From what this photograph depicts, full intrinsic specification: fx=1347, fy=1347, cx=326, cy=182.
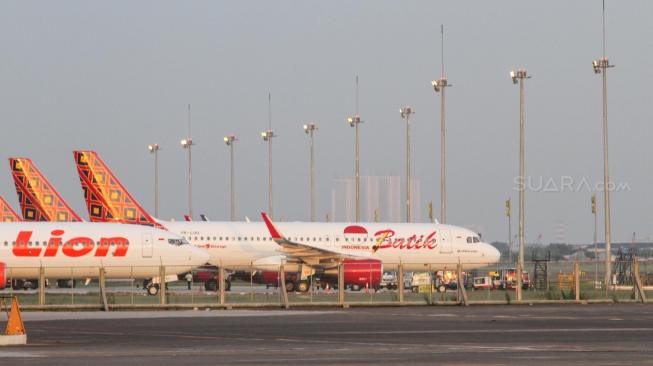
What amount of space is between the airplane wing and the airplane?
26.1 ft

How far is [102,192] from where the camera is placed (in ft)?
239

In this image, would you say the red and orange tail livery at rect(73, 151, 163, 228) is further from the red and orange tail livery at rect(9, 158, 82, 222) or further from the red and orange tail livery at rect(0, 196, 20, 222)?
the red and orange tail livery at rect(0, 196, 20, 222)

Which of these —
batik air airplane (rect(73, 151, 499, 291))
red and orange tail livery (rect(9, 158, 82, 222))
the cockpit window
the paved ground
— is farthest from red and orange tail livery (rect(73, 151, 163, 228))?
the paved ground

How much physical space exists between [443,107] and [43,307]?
126 feet

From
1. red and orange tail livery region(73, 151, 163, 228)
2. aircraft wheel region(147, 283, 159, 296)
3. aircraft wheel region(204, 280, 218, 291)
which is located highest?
red and orange tail livery region(73, 151, 163, 228)

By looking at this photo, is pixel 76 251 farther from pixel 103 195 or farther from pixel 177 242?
pixel 103 195

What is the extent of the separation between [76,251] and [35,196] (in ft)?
83.3

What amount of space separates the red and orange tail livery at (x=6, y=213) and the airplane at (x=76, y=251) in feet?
91.6

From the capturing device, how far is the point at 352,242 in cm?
6750

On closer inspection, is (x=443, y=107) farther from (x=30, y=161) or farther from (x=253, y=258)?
(x=30, y=161)

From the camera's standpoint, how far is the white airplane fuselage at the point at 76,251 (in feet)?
181

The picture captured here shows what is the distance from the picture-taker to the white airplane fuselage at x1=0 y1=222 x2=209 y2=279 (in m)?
55.2

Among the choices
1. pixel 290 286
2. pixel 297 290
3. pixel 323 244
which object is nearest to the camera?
pixel 290 286

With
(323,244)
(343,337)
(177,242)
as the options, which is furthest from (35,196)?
(343,337)
